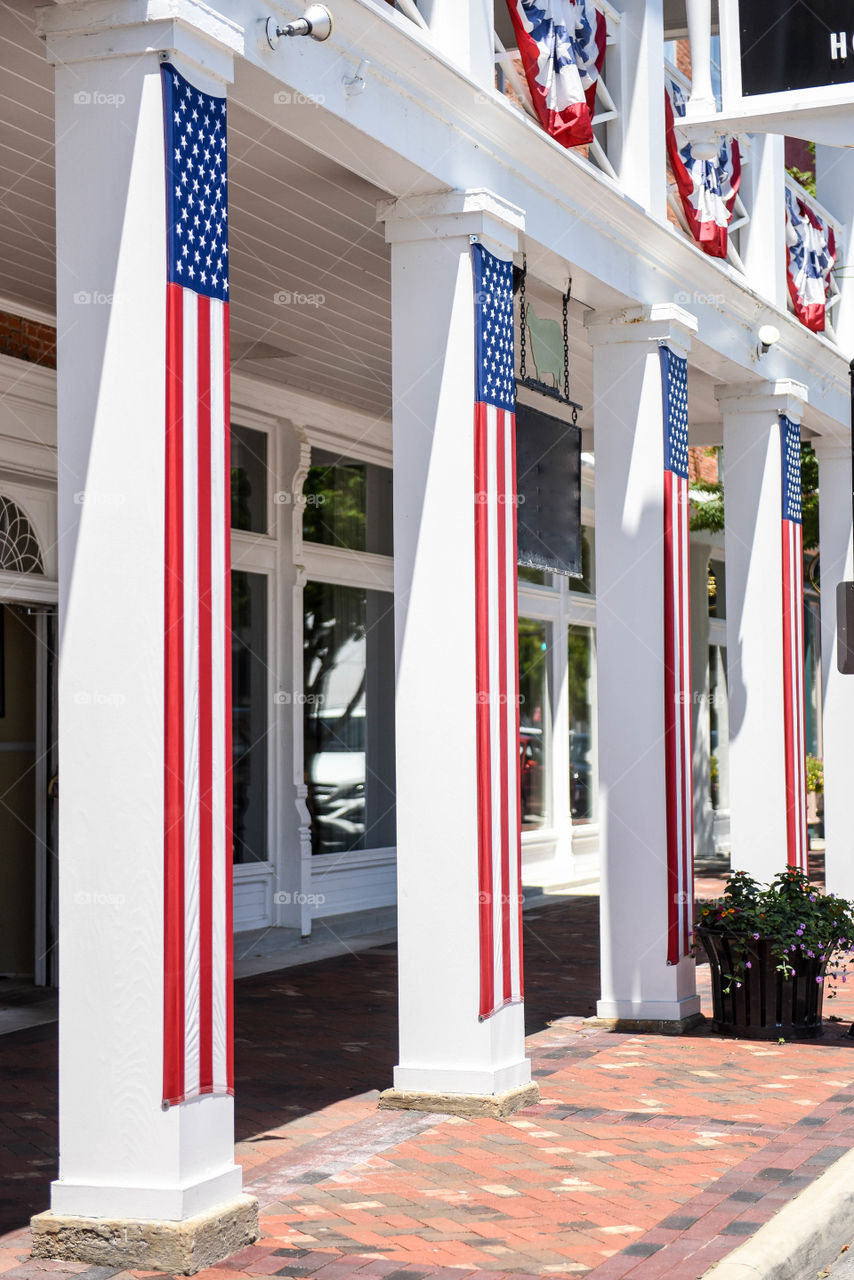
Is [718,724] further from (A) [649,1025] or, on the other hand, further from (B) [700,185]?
(A) [649,1025]

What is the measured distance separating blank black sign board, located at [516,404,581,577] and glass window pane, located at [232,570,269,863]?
393 centimetres

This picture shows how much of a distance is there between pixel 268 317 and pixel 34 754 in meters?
3.01

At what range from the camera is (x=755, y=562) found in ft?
34.8

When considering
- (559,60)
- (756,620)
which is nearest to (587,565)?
(756,620)

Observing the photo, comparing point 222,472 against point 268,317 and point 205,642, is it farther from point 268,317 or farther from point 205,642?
point 268,317

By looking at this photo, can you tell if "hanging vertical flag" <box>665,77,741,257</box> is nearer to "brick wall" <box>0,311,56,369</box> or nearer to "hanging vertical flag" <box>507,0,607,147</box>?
"hanging vertical flag" <box>507,0,607,147</box>

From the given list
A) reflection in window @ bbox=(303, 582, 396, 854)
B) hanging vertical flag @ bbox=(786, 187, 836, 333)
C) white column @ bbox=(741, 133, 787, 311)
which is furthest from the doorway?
hanging vertical flag @ bbox=(786, 187, 836, 333)

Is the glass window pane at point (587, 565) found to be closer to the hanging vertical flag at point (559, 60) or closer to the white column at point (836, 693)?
the white column at point (836, 693)

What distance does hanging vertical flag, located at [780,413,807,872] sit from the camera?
1074 centimetres

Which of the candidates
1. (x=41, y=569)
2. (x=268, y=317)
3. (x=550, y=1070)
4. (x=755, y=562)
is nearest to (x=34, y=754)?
(x=41, y=569)

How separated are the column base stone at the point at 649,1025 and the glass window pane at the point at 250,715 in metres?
3.64

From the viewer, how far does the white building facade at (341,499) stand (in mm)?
4746

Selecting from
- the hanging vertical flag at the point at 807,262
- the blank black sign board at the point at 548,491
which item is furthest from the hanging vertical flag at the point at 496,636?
the hanging vertical flag at the point at 807,262

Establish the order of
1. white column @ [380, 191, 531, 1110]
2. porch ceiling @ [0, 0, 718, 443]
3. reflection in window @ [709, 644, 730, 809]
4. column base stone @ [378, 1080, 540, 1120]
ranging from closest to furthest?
porch ceiling @ [0, 0, 718, 443] → column base stone @ [378, 1080, 540, 1120] → white column @ [380, 191, 531, 1110] → reflection in window @ [709, 644, 730, 809]
